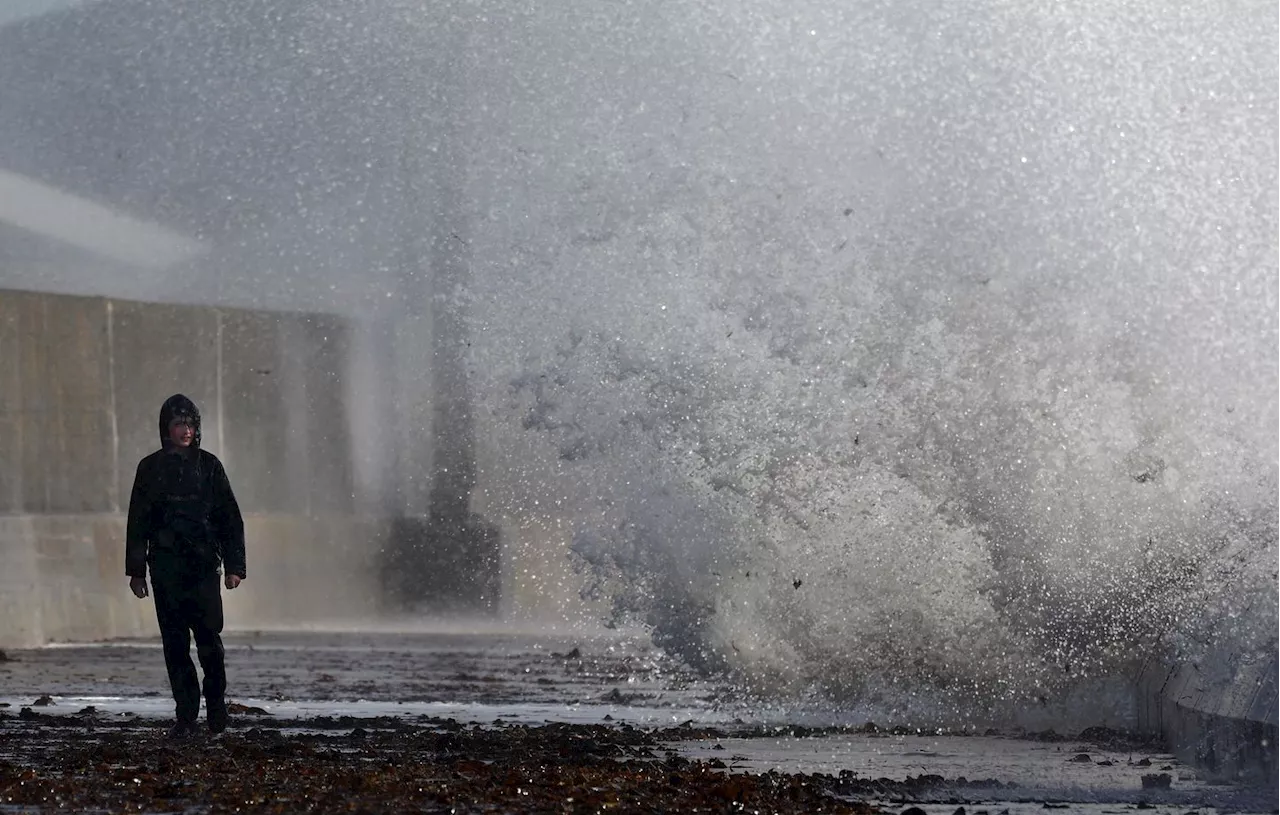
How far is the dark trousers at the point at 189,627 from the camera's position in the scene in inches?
349

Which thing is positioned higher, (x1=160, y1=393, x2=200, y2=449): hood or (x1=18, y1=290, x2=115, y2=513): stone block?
(x1=18, y1=290, x2=115, y2=513): stone block

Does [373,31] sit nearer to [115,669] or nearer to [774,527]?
[115,669]

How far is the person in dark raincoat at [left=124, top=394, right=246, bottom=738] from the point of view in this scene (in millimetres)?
8883

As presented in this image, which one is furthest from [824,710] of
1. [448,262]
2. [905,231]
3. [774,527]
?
[448,262]

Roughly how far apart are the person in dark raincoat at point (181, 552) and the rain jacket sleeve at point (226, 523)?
4cm

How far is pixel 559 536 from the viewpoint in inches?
763

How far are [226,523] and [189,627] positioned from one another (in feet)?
1.64

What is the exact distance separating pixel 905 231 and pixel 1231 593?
5.03m

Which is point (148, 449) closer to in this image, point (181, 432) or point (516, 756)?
point (181, 432)

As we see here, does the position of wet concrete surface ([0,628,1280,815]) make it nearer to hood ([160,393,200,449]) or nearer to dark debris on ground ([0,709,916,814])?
dark debris on ground ([0,709,916,814])

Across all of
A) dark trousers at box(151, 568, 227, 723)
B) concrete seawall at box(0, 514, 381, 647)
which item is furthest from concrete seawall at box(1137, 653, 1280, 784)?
concrete seawall at box(0, 514, 381, 647)

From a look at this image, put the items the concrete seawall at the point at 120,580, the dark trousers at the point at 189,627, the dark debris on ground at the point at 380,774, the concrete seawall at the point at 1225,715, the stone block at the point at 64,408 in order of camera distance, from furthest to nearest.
→ 1. the stone block at the point at 64,408
2. the concrete seawall at the point at 120,580
3. the dark trousers at the point at 189,627
4. the concrete seawall at the point at 1225,715
5. the dark debris on ground at the point at 380,774

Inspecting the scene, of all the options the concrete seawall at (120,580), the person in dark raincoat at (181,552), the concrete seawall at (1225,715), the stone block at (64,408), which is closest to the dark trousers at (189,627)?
the person in dark raincoat at (181,552)

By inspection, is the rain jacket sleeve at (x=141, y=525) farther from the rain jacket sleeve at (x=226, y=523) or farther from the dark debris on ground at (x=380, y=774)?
the dark debris on ground at (x=380, y=774)
